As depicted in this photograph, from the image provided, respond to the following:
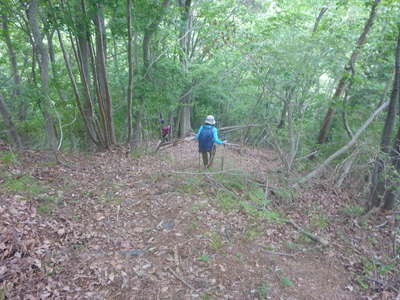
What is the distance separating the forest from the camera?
12.2 ft

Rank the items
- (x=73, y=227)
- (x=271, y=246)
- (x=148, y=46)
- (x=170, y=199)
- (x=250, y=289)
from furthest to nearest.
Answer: (x=148, y=46) → (x=170, y=199) → (x=271, y=246) → (x=73, y=227) → (x=250, y=289)

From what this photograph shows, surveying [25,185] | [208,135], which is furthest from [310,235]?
[25,185]

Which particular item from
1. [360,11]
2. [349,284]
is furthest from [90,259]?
[360,11]

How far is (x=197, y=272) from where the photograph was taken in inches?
152

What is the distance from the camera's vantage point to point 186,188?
20.4 feet

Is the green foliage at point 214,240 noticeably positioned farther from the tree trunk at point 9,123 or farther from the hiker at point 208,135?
the tree trunk at point 9,123

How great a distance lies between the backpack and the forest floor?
104cm

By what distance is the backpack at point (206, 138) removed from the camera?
7.29 metres

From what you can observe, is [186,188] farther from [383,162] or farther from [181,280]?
[383,162]

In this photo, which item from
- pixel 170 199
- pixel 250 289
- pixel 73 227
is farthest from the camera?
pixel 170 199

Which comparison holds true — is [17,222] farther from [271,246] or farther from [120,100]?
[120,100]

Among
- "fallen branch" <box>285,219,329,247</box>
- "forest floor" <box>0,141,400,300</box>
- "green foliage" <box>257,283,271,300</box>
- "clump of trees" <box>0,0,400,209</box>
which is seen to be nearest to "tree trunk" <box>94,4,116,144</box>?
"clump of trees" <box>0,0,400,209</box>

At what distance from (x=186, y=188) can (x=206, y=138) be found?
180 cm

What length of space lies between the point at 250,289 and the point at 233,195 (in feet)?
8.75
